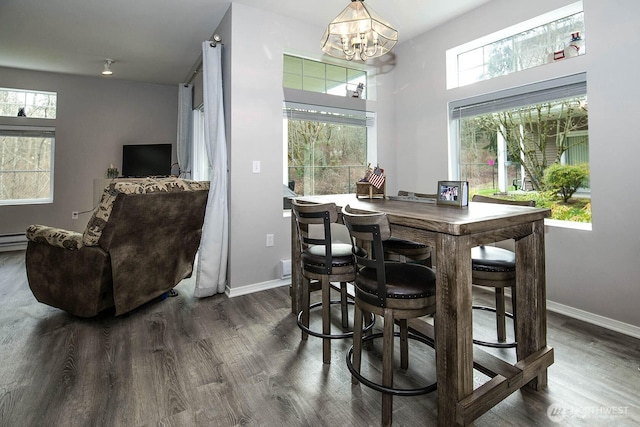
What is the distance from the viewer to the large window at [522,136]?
2.62 m

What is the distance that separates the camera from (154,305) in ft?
9.33

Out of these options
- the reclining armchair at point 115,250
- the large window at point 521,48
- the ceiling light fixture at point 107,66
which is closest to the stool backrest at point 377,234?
the reclining armchair at point 115,250

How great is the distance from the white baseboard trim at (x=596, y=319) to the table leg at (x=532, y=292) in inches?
43.0

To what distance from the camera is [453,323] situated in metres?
1.33

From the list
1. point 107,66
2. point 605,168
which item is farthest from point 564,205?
point 107,66

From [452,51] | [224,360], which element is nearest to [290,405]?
[224,360]

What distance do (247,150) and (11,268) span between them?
3.46 meters

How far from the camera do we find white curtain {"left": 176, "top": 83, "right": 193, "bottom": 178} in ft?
16.6

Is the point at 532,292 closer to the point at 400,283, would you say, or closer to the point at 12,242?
the point at 400,283

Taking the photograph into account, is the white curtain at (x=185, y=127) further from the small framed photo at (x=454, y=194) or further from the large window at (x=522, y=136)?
the small framed photo at (x=454, y=194)

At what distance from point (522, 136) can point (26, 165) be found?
6811mm

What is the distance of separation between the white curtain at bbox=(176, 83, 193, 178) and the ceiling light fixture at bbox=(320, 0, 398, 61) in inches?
134

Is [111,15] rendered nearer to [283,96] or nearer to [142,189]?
[283,96]

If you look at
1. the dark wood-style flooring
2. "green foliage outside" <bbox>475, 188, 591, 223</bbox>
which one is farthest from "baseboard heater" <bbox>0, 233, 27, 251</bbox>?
"green foliage outside" <bbox>475, 188, 591, 223</bbox>
